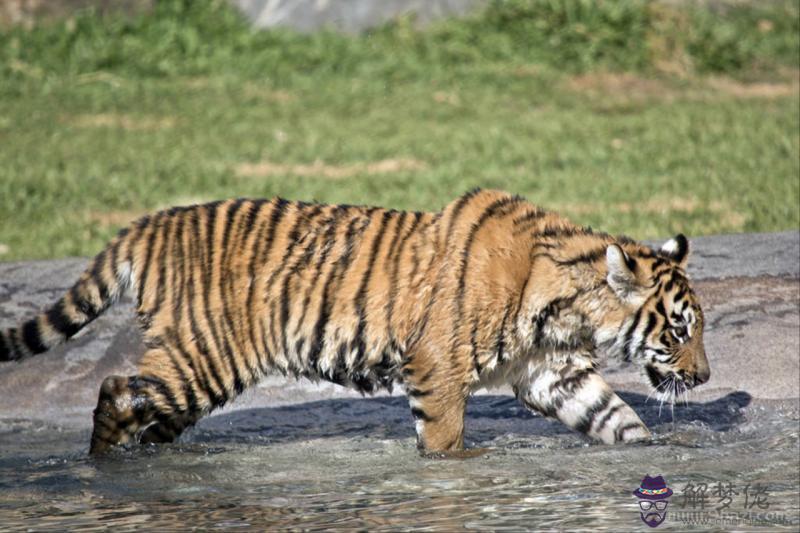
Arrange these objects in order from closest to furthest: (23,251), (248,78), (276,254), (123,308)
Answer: (276,254)
(123,308)
(23,251)
(248,78)

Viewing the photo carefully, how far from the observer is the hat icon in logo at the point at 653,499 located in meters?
4.16

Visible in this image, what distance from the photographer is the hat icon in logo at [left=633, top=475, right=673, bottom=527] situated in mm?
4160

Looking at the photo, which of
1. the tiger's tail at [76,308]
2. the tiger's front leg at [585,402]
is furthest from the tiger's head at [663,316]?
the tiger's tail at [76,308]

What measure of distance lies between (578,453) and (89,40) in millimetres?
9391

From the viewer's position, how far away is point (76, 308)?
5246 millimetres

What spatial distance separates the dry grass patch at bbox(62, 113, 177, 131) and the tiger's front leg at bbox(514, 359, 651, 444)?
6993mm

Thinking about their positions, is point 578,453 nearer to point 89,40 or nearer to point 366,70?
point 366,70

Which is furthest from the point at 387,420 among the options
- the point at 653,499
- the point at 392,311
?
the point at 653,499

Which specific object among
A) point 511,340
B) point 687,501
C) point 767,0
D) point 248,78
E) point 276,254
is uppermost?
point 767,0

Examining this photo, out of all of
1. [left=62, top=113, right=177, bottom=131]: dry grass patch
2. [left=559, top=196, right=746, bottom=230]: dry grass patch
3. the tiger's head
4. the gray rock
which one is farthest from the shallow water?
the gray rock

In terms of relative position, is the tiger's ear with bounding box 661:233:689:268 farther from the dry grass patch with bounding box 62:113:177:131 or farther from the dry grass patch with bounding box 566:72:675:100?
the dry grass patch with bounding box 566:72:675:100

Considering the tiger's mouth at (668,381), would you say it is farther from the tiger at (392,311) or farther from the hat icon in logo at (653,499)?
the hat icon in logo at (653,499)

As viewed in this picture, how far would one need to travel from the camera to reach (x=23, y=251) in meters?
8.02

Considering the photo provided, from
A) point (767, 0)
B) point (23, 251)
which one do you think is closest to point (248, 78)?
point (23, 251)
